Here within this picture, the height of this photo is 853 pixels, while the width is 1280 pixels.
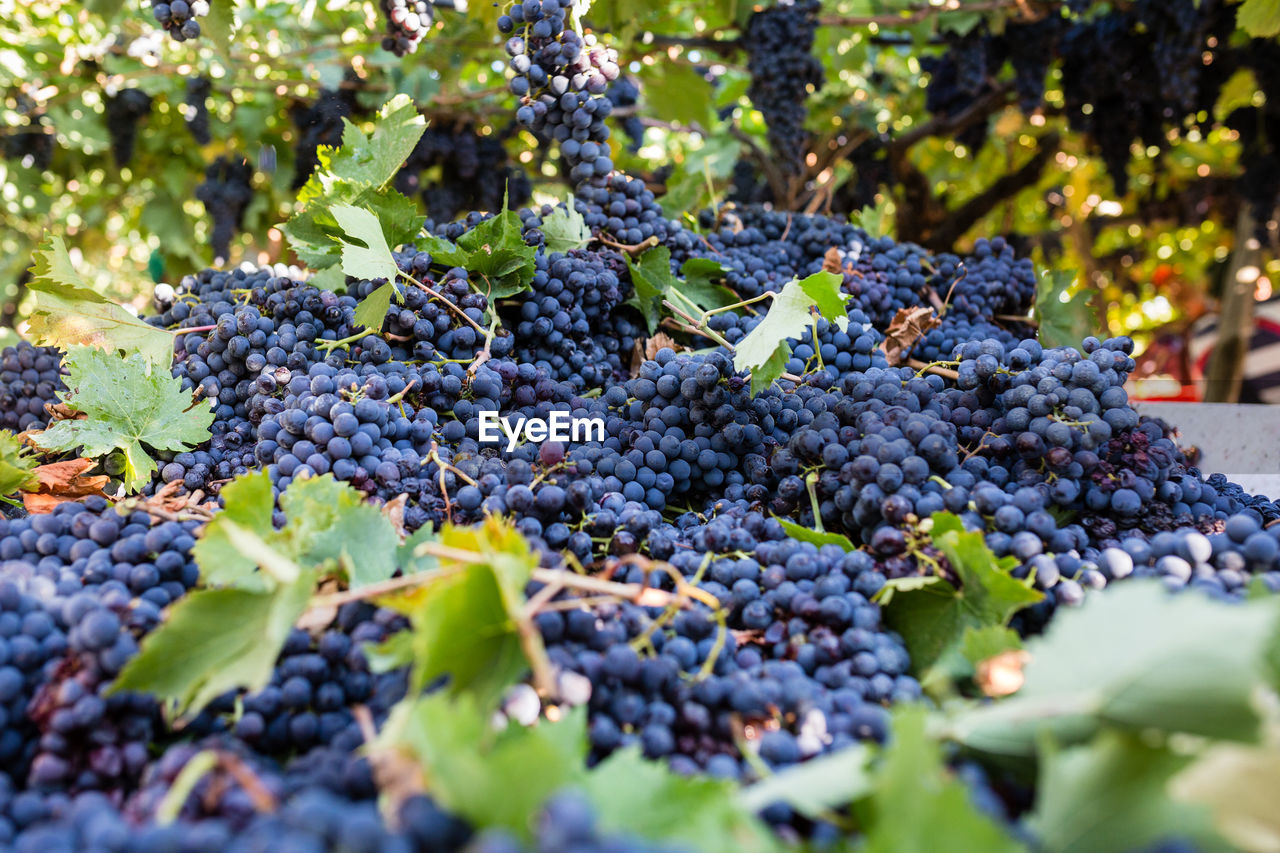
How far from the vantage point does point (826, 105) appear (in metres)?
2.89

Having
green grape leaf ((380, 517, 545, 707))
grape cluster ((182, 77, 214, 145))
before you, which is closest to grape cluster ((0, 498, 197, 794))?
green grape leaf ((380, 517, 545, 707))

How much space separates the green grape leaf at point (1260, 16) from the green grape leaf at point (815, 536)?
5.78 feet

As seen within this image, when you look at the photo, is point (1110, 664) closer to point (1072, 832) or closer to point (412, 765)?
point (1072, 832)

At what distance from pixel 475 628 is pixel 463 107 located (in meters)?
2.23

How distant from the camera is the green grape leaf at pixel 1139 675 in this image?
1.74 feet

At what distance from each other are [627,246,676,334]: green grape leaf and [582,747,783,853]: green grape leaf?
3.14ft

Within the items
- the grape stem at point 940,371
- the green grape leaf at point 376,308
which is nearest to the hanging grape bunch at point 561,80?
the green grape leaf at point 376,308

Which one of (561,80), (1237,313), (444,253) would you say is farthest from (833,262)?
(1237,313)

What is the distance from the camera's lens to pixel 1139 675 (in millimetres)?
561

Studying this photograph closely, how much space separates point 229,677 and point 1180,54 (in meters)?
2.74

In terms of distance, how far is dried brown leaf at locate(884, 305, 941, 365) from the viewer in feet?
4.69

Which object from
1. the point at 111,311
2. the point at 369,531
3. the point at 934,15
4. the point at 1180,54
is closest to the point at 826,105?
the point at 934,15

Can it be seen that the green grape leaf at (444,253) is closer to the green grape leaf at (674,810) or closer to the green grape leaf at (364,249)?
the green grape leaf at (364,249)

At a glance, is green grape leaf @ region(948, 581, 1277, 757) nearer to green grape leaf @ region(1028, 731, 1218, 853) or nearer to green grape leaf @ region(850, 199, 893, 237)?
green grape leaf @ region(1028, 731, 1218, 853)
